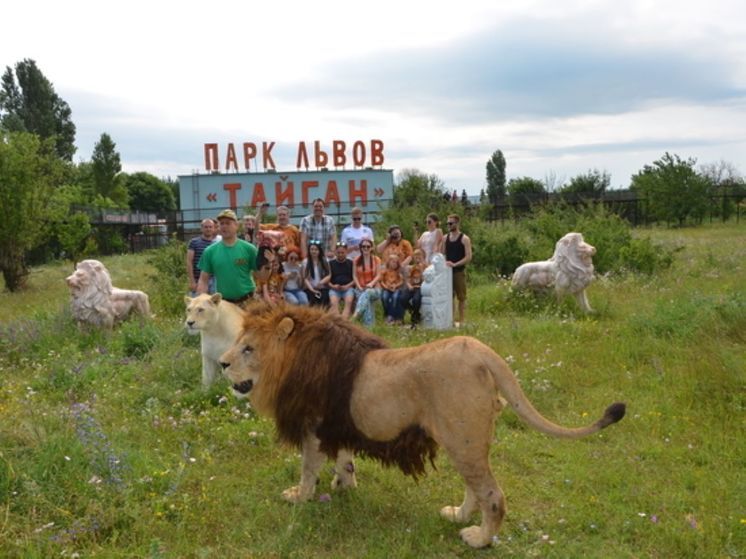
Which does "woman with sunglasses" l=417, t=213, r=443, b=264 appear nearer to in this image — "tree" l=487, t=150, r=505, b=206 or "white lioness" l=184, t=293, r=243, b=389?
"white lioness" l=184, t=293, r=243, b=389

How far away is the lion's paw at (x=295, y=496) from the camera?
4.45m

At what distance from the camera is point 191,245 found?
8812 millimetres

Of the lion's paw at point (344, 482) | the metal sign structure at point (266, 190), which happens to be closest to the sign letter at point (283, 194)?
the metal sign structure at point (266, 190)

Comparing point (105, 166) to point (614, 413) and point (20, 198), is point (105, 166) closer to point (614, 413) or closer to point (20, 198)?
point (20, 198)

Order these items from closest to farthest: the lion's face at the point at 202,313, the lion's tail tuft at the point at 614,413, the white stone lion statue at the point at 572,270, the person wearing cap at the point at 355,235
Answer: the lion's tail tuft at the point at 614,413 < the lion's face at the point at 202,313 < the person wearing cap at the point at 355,235 < the white stone lion statue at the point at 572,270

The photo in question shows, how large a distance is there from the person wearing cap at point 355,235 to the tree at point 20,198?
10.9 meters

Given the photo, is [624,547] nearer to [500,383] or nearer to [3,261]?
[500,383]

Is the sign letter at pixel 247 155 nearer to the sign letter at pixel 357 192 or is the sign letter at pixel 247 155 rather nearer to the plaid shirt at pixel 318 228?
the sign letter at pixel 357 192

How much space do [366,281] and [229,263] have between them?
332 cm

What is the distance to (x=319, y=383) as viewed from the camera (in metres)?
4.05

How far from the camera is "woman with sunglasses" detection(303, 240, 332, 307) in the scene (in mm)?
9766

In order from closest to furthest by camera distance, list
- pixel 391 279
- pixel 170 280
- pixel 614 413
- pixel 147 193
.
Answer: pixel 614 413, pixel 391 279, pixel 170 280, pixel 147 193

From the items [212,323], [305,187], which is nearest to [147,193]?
[305,187]

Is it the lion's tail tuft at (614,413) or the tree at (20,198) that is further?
the tree at (20,198)
